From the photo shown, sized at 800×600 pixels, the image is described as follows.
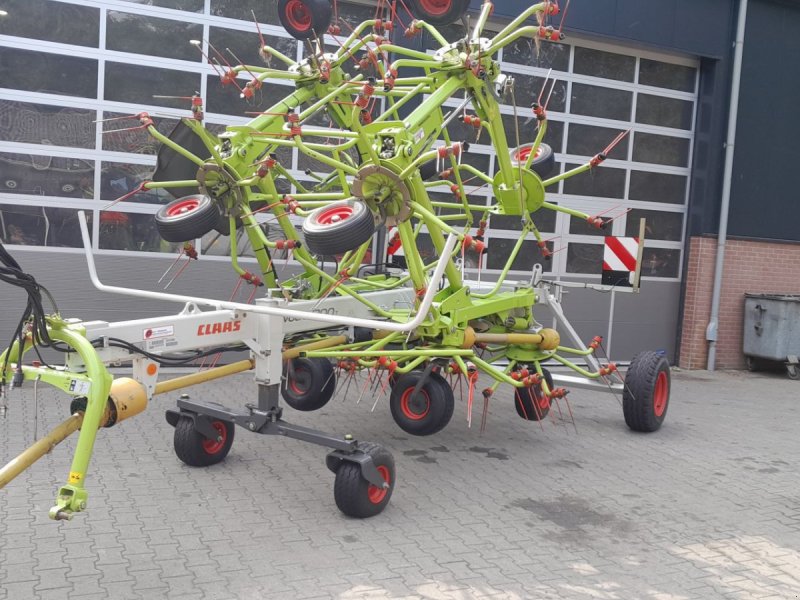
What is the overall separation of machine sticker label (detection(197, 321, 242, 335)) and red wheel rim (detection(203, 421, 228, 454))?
104cm

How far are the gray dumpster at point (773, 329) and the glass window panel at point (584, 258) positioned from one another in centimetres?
218

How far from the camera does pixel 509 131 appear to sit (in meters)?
10.7

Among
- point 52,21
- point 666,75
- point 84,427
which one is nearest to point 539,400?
point 84,427

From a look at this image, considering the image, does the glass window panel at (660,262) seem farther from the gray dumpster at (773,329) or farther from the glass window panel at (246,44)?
the glass window panel at (246,44)

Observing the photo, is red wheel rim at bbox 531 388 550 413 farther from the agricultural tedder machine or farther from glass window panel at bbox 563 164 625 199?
glass window panel at bbox 563 164 625 199

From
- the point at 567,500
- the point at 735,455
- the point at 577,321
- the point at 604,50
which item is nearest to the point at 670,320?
the point at 577,321

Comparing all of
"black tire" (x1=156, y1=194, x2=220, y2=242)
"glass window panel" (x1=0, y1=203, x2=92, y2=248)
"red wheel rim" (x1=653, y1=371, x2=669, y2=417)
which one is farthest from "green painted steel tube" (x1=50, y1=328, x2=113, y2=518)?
"glass window panel" (x1=0, y1=203, x2=92, y2=248)

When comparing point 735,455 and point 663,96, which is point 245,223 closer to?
point 735,455

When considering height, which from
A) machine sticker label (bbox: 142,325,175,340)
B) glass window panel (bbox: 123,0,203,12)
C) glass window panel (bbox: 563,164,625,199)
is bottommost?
machine sticker label (bbox: 142,325,175,340)

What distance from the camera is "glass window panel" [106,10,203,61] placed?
28.0 ft

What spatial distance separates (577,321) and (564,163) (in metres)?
2.00

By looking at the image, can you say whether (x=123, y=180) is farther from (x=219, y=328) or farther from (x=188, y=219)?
(x=219, y=328)

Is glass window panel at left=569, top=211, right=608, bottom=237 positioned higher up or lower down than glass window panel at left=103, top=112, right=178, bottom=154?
lower down

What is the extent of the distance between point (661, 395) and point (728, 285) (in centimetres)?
498
